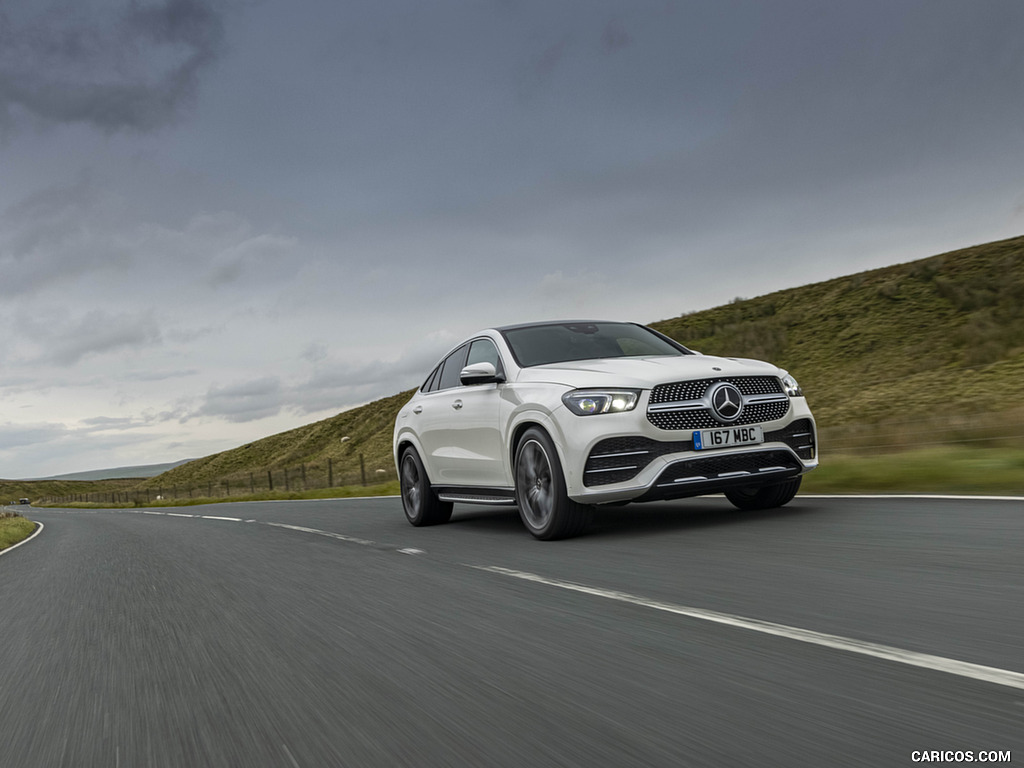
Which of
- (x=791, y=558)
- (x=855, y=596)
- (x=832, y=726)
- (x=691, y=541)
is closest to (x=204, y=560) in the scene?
(x=691, y=541)

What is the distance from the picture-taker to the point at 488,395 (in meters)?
7.95

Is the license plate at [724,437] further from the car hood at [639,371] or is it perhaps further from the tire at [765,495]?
the tire at [765,495]

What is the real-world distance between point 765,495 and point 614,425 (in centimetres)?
201

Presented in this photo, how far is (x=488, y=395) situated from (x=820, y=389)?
97.8 ft

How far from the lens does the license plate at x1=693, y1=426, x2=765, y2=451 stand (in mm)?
6504

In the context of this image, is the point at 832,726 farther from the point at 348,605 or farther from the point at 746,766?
the point at 348,605

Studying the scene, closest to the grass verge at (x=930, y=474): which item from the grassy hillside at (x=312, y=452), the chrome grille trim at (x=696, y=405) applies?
the chrome grille trim at (x=696, y=405)

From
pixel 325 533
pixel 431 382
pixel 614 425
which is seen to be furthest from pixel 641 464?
pixel 325 533

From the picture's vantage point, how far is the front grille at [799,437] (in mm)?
6887

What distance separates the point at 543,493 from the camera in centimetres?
711

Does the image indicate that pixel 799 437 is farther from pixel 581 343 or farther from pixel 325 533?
pixel 325 533

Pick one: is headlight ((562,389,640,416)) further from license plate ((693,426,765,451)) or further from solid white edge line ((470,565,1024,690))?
Result: solid white edge line ((470,565,1024,690))

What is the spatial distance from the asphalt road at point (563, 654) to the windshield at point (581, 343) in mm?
1700

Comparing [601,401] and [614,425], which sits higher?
[601,401]
